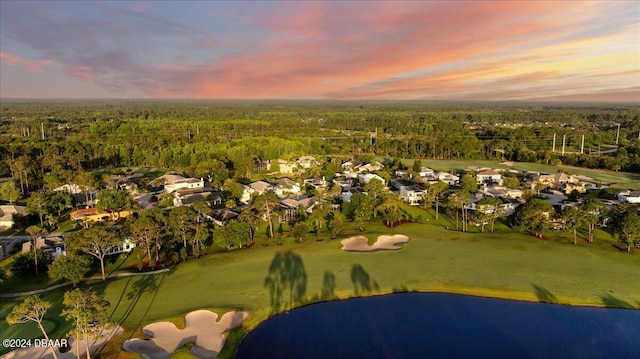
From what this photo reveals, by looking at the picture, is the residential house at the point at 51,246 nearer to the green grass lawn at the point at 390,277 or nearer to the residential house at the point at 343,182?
the green grass lawn at the point at 390,277

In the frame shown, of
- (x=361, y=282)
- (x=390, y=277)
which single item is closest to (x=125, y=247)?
(x=361, y=282)

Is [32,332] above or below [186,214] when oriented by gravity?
below

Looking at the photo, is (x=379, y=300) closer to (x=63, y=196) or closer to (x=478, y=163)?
(x=63, y=196)

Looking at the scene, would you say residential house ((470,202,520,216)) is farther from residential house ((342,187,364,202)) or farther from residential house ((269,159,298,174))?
residential house ((269,159,298,174))

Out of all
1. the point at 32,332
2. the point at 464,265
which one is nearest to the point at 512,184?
the point at 464,265

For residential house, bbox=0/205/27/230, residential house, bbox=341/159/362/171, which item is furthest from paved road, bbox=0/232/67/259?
residential house, bbox=341/159/362/171

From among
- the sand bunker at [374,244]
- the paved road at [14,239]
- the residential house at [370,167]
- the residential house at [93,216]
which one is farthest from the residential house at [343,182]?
the paved road at [14,239]
